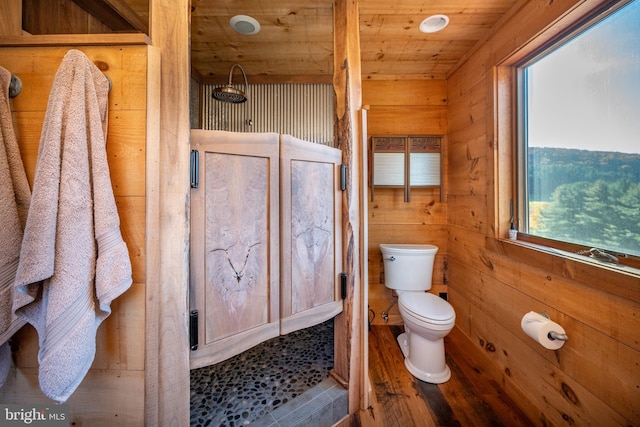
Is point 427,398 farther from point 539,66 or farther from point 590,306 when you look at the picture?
point 539,66

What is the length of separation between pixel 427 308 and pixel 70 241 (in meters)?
1.78

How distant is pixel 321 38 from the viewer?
173 centimetres

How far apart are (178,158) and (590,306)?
68.4 inches

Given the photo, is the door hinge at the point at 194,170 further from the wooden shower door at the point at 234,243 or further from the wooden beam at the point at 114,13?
the wooden beam at the point at 114,13

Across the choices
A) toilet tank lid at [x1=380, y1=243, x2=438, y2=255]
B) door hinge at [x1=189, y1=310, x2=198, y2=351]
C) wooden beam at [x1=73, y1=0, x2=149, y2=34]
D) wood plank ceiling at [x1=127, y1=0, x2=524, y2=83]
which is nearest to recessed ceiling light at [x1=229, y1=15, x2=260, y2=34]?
wood plank ceiling at [x1=127, y1=0, x2=524, y2=83]

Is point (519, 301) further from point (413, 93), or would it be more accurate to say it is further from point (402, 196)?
point (413, 93)

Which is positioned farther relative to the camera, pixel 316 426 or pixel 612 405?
pixel 316 426

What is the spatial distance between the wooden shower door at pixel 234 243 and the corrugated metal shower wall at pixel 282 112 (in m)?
1.22

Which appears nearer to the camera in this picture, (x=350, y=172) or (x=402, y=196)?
(x=350, y=172)

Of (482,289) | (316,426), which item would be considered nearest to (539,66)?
(482,289)

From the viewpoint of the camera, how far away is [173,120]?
0.83 meters

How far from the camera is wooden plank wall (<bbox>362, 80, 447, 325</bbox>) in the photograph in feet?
7.25

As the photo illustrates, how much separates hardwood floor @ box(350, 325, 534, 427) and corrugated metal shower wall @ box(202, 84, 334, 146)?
6.15 ft

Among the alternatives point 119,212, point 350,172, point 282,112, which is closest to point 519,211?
point 350,172
